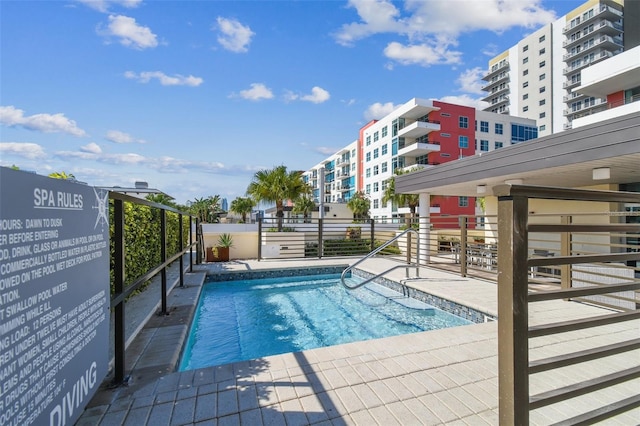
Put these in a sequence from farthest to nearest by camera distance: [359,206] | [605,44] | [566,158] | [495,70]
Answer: [495,70], [605,44], [359,206], [566,158]

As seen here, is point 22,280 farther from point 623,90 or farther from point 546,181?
point 623,90

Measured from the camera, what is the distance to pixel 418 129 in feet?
102

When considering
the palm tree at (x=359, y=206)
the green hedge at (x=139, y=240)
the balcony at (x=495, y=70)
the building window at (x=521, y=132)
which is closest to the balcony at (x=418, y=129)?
the palm tree at (x=359, y=206)

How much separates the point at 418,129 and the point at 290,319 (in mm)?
29116

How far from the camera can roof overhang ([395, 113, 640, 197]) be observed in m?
4.84

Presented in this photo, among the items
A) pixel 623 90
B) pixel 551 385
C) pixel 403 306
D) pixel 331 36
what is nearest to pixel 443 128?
pixel 623 90

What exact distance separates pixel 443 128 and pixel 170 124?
27.1 m

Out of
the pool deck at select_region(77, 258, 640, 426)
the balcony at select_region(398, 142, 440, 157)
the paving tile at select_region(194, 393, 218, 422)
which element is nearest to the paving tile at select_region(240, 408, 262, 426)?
the pool deck at select_region(77, 258, 640, 426)

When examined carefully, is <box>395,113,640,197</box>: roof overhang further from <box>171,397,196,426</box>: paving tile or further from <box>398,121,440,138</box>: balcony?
<box>398,121,440,138</box>: balcony

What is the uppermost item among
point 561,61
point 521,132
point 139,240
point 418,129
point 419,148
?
point 561,61

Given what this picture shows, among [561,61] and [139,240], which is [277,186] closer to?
[139,240]

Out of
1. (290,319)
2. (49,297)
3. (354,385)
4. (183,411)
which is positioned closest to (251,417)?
(183,411)

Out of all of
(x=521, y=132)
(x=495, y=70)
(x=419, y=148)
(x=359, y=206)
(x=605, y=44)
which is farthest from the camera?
(x=495, y=70)

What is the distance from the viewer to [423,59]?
14.7 metres
